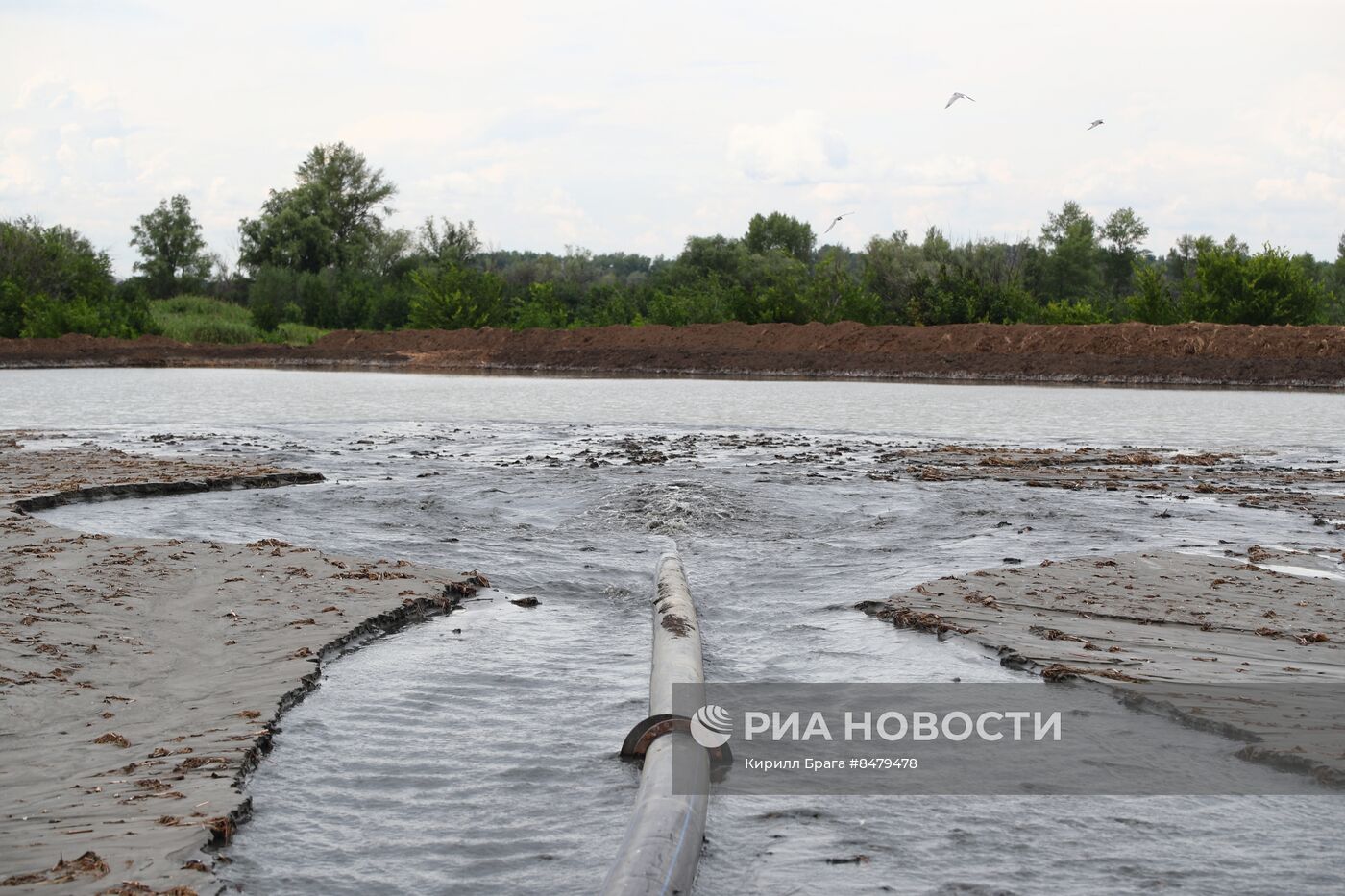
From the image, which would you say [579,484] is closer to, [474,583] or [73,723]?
[474,583]

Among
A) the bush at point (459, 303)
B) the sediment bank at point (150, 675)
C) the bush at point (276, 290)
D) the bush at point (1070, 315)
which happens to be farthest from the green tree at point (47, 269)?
the sediment bank at point (150, 675)

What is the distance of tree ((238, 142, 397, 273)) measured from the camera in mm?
97125

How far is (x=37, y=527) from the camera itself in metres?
10.2

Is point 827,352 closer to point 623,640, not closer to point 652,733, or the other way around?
point 623,640

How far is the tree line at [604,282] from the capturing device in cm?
6116

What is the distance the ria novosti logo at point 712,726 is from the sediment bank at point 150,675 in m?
1.90

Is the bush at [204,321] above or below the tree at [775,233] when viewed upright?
below

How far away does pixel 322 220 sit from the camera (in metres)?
98.4

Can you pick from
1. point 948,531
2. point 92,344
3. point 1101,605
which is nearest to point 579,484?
point 948,531

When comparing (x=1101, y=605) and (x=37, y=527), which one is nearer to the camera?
(x=1101, y=605)

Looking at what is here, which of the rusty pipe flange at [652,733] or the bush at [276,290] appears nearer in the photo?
the rusty pipe flange at [652,733]

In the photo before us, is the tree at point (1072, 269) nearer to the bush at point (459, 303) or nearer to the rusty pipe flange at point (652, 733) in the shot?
the bush at point (459, 303)

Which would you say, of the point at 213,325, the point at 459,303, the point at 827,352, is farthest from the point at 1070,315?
the point at 213,325

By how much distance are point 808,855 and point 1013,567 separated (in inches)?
221
